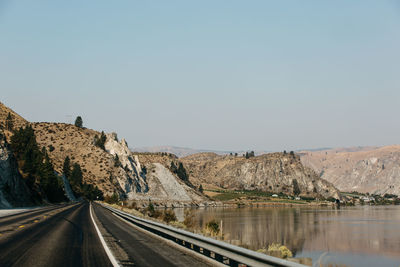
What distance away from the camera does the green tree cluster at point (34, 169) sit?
8631cm

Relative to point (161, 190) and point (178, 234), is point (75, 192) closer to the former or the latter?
point (161, 190)

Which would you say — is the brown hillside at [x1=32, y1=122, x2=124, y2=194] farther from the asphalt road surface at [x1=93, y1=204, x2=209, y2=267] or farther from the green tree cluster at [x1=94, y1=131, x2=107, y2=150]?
the asphalt road surface at [x1=93, y1=204, x2=209, y2=267]

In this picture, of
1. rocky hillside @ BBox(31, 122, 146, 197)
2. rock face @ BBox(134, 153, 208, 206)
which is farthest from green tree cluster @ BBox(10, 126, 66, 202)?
rock face @ BBox(134, 153, 208, 206)

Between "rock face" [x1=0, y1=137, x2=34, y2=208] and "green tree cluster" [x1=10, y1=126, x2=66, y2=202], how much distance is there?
395 inches

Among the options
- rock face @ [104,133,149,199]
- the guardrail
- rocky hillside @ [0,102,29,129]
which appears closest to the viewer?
the guardrail

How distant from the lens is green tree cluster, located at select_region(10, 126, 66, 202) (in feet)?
283

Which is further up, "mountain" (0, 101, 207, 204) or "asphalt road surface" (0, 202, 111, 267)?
"mountain" (0, 101, 207, 204)

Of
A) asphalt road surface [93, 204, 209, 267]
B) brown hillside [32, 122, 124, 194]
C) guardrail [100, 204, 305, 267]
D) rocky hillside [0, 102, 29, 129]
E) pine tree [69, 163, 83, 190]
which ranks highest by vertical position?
rocky hillside [0, 102, 29, 129]

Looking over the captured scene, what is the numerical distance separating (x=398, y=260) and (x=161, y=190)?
148m

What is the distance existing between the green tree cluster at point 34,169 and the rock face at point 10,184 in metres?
10.0

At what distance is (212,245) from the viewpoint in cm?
1291

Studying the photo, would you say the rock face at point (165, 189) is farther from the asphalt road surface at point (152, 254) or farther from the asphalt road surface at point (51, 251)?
the asphalt road surface at point (152, 254)

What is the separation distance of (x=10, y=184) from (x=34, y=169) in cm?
2151

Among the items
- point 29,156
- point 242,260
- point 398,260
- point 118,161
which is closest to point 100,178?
point 118,161
